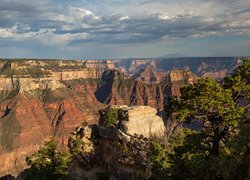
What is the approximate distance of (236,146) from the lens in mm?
24453

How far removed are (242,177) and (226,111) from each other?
687cm

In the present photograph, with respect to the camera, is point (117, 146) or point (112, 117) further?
point (112, 117)

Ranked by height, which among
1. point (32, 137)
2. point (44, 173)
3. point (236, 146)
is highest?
point (236, 146)

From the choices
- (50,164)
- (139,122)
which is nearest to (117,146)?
(139,122)

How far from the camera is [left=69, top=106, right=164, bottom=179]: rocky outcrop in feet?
163

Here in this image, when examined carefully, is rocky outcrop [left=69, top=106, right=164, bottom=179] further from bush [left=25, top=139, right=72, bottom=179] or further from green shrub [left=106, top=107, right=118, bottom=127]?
bush [left=25, top=139, right=72, bottom=179]

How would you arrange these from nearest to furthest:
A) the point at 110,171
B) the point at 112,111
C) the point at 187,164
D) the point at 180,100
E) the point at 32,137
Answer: the point at 187,164
the point at 180,100
the point at 110,171
the point at 112,111
the point at 32,137

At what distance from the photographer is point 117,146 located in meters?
53.0

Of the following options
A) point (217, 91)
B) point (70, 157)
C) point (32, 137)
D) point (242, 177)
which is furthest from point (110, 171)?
point (32, 137)

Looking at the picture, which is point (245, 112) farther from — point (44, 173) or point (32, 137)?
point (32, 137)

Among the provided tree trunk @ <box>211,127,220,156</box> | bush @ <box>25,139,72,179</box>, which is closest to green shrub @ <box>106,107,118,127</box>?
bush @ <box>25,139,72,179</box>

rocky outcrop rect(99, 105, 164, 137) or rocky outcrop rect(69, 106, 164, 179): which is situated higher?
rocky outcrop rect(99, 105, 164, 137)

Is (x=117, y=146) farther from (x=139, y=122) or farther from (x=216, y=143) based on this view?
(x=216, y=143)

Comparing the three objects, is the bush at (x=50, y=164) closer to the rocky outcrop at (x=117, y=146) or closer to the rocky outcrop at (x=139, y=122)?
the rocky outcrop at (x=117, y=146)
